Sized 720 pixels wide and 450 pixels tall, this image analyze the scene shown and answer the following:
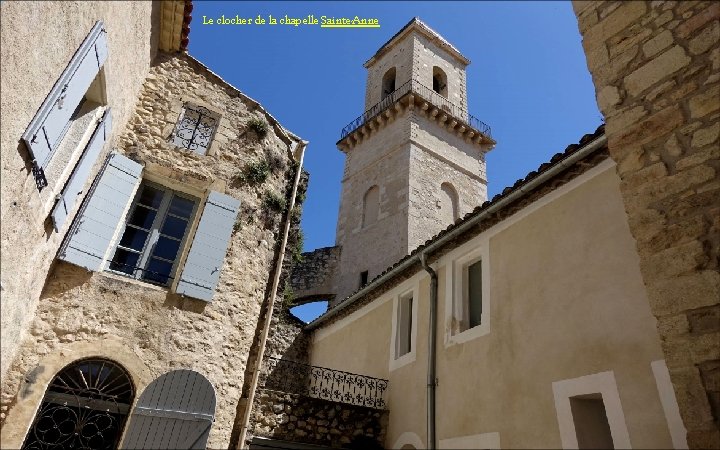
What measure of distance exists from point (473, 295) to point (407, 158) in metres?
10.9

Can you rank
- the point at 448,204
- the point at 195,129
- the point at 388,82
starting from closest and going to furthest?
the point at 195,129, the point at 448,204, the point at 388,82

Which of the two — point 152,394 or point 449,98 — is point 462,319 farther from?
point 449,98

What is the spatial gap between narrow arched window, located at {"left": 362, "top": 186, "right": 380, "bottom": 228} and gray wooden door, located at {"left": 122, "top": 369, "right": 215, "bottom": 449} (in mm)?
13352

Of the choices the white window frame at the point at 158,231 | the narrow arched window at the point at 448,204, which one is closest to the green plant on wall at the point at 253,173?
the white window frame at the point at 158,231

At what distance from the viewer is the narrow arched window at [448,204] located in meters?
18.3

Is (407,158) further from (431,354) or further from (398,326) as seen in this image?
(431,354)

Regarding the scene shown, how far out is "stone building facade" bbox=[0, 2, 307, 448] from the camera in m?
4.45

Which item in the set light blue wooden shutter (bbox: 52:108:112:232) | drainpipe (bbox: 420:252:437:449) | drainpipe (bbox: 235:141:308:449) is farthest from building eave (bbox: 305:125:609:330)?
light blue wooden shutter (bbox: 52:108:112:232)

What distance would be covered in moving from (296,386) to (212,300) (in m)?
6.78

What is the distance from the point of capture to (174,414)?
5184 mm

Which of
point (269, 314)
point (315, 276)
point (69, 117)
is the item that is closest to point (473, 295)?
point (269, 314)

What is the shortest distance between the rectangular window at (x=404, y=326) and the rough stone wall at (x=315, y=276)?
8.17m

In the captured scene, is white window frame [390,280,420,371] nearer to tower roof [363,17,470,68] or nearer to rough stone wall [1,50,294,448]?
rough stone wall [1,50,294,448]

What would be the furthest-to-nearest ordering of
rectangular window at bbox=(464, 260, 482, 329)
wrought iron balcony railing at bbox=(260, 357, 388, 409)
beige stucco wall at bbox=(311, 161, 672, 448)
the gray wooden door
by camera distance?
wrought iron balcony railing at bbox=(260, 357, 388, 409) < rectangular window at bbox=(464, 260, 482, 329) < beige stucco wall at bbox=(311, 161, 672, 448) < the gray wooden door
